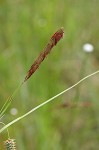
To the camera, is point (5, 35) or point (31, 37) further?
point (5, 35)

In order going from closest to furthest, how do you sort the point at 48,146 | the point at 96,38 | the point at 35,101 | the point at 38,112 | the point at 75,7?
the point at 48,146, the point at 38,112, the point at 35,101, the point at 96,38, the point at 75,7

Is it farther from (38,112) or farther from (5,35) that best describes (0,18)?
(38,112)

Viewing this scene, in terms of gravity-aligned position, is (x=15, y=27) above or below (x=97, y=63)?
above

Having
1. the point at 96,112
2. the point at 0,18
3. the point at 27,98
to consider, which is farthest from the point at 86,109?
the point at 0,18

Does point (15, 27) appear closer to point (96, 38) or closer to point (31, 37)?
point (31, 37)

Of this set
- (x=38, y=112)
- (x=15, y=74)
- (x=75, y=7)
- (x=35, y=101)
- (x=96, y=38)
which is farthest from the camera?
(x=75, y=7)

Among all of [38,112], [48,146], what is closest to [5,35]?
[38,112]

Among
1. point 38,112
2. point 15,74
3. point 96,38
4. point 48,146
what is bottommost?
point 48,146
